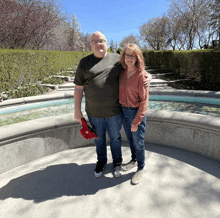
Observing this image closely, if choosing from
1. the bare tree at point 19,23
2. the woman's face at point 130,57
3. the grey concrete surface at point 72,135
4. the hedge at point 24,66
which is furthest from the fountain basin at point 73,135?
the bare tree at point 19,23

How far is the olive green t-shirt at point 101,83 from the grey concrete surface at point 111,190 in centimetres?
87

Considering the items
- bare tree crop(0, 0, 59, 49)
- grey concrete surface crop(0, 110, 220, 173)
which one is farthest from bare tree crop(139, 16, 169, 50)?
grey concrete surface crop(0, 110, 220, 173)

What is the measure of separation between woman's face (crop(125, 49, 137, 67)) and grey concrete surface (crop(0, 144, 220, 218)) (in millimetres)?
1399

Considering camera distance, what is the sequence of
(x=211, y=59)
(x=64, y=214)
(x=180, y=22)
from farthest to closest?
1. (x=180, y=22)
2. (x=211, y=59)
3. (x=64, y=214)

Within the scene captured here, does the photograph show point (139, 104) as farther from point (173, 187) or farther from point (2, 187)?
point (2, 187)

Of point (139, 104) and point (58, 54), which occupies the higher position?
point (58, 54)

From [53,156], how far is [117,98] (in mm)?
1486

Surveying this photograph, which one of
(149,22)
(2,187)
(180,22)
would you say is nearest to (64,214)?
(2,187)

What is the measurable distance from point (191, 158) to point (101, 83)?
5.63 feet

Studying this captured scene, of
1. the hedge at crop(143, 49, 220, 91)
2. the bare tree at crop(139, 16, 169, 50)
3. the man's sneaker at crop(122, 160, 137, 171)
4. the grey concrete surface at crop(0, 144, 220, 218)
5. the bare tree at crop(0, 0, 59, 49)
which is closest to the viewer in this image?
the grey concrete surface at crop(0, 144, 220, 218)

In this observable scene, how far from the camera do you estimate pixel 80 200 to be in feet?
6.09

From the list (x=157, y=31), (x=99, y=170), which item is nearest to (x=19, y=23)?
(x=99, y=170)

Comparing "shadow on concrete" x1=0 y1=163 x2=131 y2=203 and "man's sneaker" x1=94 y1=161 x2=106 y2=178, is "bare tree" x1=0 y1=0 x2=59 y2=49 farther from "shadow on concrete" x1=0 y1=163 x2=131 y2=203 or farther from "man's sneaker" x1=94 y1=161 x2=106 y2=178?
"man's sneaker" x1=94 y1=161 x2=106 y2=178

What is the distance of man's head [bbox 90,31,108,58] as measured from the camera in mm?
1932
